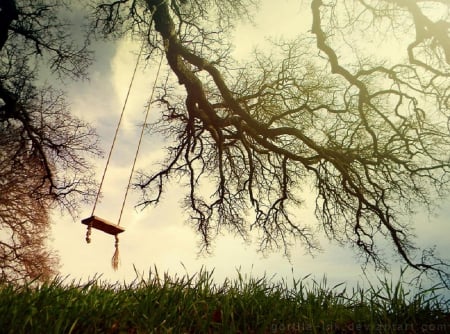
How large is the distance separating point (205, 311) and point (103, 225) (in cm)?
306

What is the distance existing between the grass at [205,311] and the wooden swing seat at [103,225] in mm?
1881

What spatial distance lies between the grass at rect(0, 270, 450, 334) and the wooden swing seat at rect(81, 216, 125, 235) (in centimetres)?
188

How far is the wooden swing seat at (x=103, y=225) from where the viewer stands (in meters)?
5.19

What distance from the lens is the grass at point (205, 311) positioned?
241 centimetres

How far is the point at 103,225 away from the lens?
5.36m

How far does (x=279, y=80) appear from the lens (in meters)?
9.26

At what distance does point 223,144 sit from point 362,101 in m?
3.73

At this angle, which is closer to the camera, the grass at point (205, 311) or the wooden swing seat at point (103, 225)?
the grass at point (205, 311)

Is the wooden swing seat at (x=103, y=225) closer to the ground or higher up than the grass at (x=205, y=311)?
higher up

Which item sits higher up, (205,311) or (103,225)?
(103,225)

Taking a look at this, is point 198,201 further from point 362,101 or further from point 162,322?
point 162,322

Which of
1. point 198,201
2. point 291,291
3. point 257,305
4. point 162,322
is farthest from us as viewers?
point 198,201

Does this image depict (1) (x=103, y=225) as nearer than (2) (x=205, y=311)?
No

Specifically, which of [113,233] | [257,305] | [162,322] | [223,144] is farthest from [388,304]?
[223,144]
